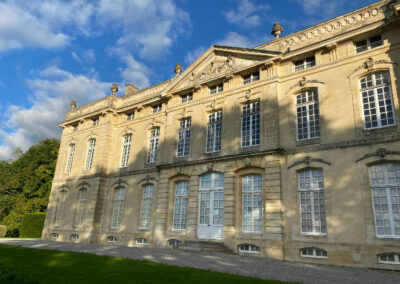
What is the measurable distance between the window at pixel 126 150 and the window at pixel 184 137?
4.20 meters

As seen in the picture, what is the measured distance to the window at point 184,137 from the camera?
16109mm

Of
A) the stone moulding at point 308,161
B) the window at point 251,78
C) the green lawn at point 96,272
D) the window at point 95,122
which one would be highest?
the window at point 251,78

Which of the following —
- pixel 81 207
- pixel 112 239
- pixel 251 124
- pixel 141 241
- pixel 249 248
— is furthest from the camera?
pixel 81 207

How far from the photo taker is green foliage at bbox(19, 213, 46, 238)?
23500mm

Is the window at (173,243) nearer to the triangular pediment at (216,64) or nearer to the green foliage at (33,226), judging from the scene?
the triangular pediment at (216,64)

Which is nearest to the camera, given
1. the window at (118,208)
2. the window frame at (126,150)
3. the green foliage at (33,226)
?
the window at (118,208)

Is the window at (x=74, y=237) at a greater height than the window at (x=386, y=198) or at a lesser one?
lesser

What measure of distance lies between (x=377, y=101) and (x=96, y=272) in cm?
1044

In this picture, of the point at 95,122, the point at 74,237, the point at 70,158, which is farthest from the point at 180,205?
the point at 70,158

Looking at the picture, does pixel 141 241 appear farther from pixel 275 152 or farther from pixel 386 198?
pixel 386 198

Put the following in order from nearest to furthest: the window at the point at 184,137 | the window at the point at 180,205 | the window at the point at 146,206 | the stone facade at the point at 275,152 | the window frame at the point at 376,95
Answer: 1. the stone facade at the point at 275,152
2. the window frame at the point at 376,95
3. the window at the point at 180,205
4. the window at the point at 184,137
5. the window at the point at 146,206

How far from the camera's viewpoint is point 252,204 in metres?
12.9

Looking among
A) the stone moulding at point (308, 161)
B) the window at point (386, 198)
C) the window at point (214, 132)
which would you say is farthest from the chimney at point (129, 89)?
the window at point (386, 198)

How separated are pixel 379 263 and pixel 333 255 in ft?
4.40
